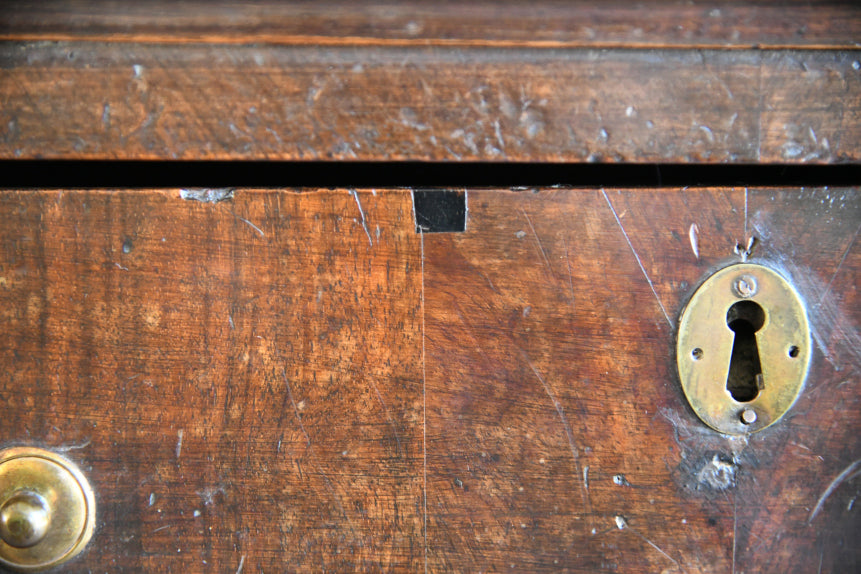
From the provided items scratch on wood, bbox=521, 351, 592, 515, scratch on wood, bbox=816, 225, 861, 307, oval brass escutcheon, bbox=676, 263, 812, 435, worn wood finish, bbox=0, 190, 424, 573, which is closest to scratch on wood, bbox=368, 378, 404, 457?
worn wood finish, bbox=0, 190, 424, 573

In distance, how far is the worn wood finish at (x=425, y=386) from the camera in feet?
1.51

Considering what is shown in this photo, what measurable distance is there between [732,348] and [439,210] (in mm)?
259

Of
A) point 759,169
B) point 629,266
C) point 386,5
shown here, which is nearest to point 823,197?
point 759,169

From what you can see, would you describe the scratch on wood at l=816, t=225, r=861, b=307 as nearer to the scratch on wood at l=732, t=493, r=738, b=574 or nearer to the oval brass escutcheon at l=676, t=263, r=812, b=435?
the oval brass escutcheon at l=676, t=263, r=812, b=435

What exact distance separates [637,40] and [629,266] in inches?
6.9

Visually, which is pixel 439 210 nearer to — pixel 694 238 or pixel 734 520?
pixel 694 238

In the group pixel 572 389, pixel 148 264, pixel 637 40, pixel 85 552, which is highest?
pixel 637 40

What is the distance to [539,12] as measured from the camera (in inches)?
17.8

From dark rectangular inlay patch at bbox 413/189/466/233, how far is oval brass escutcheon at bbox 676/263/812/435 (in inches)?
7.9

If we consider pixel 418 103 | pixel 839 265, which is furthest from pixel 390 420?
pixel 839 265

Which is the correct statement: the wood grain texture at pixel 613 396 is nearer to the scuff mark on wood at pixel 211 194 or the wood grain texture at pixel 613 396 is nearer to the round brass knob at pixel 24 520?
the scuff mark on wood at pixel 211 194

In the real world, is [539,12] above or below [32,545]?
above

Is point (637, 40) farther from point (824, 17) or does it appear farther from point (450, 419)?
point (450, 419)

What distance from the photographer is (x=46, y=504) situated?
453 millimetres
